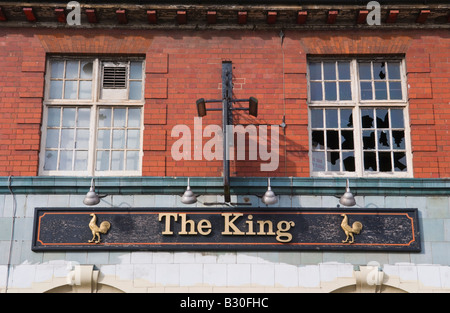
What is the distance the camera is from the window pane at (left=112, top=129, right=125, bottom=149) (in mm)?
10555

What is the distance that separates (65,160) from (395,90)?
6.10m

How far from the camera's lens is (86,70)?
10883 mm

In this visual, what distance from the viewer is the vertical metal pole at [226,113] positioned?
9469 millimetres

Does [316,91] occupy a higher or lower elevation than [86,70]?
lower

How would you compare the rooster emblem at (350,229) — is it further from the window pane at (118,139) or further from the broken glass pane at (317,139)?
the window pane at (118,139)

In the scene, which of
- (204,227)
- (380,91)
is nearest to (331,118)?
(380,91)

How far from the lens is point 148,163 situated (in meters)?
10.3

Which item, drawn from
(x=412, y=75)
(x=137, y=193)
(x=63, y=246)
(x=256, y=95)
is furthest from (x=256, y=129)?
(x=63, y=246)

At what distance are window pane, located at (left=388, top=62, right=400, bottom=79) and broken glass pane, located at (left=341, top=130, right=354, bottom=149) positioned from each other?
4.43 feet

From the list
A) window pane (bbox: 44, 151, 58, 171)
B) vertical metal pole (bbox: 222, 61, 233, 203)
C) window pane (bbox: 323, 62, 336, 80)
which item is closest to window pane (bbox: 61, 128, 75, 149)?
window pane (bbox: 44, 151, 58, 171)

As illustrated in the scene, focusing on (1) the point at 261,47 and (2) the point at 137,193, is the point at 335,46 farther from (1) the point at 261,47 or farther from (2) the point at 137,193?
(2) the point at 137,193

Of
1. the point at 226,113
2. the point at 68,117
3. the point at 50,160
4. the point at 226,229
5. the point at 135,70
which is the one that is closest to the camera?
the point at 226,113

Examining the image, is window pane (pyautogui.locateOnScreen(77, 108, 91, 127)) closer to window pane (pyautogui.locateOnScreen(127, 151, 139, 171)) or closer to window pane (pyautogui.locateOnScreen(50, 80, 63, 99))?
window pane (pyautogui.locateOnScreen(50, 80, 63, 99))

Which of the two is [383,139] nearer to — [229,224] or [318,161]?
[318,161]
